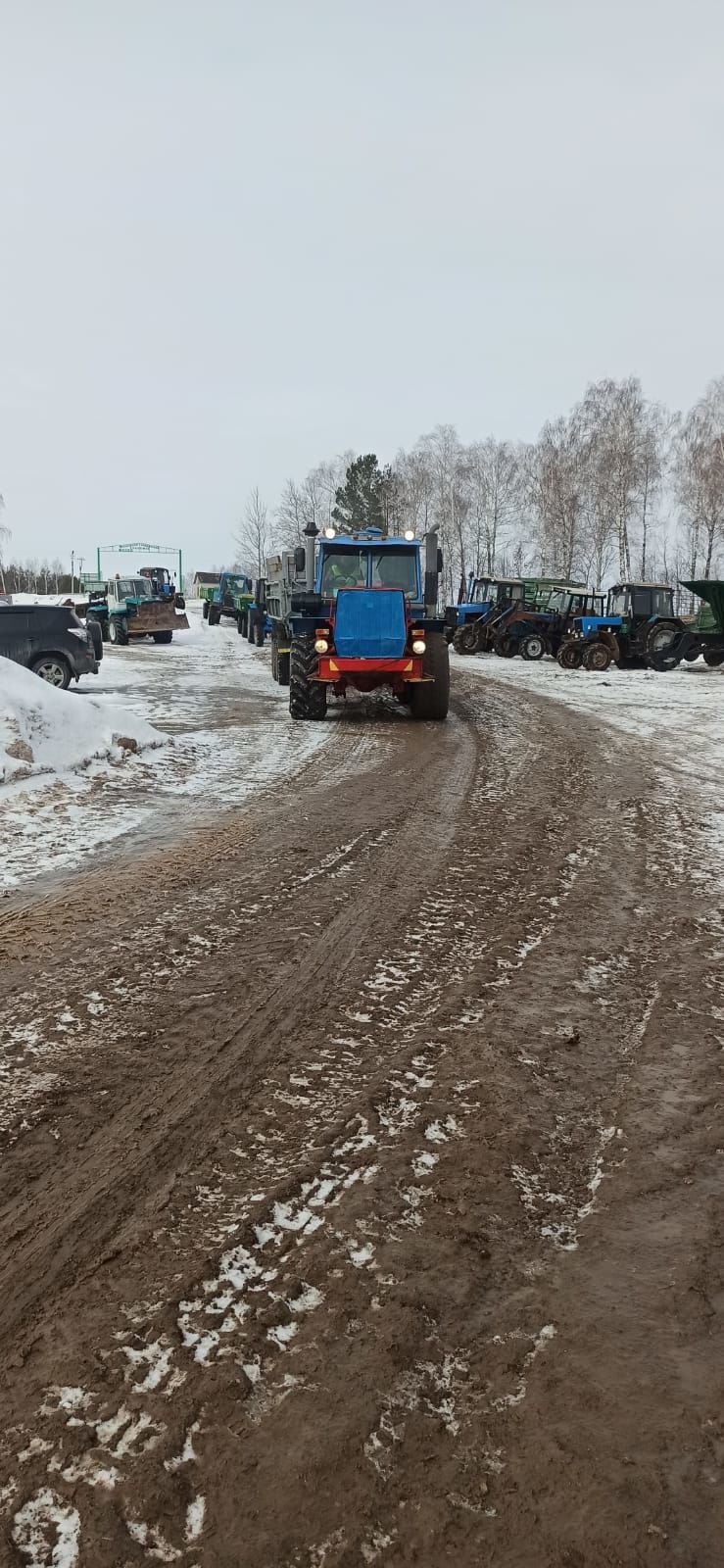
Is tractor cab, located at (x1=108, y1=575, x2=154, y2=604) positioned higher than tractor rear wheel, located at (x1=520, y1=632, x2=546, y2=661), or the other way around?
tractor cab, located at (x1=108, y1=575, x2=154, y2=604)

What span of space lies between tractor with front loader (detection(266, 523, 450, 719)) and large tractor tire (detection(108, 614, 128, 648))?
56.0 ft

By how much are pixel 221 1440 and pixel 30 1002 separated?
205 cm

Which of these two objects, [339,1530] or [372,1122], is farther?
[372,1122]

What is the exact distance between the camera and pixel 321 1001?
3.32 meters

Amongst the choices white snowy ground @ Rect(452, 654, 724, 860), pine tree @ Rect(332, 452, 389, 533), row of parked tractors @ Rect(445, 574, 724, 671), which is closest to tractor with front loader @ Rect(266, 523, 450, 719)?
white snowy ground @ Rect(452, 654, 724, 860)

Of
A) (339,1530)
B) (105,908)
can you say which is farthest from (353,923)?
(339,1530)

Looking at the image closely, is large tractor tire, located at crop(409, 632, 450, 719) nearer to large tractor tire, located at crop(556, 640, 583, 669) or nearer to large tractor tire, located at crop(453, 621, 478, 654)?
large tractor tire, located at crop(556, 640, 583, 669)

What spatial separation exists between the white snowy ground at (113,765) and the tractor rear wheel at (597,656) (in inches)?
466

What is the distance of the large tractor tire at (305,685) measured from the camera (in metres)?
11.0

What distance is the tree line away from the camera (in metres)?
41.4

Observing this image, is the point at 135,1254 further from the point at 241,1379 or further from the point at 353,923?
the point at 353,923

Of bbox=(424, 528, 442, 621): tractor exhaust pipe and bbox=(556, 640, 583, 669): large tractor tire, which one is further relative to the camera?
bbox=(556, 640, 583, 669): large tractor tire

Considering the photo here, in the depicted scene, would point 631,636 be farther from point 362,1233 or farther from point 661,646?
point 362,1233

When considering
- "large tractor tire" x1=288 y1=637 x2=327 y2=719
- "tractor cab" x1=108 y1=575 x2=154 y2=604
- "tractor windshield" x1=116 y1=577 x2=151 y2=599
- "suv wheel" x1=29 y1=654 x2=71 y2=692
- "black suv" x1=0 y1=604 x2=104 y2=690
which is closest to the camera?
"large tractor tire" x1=288 y1=637 x2=327 y2=719
